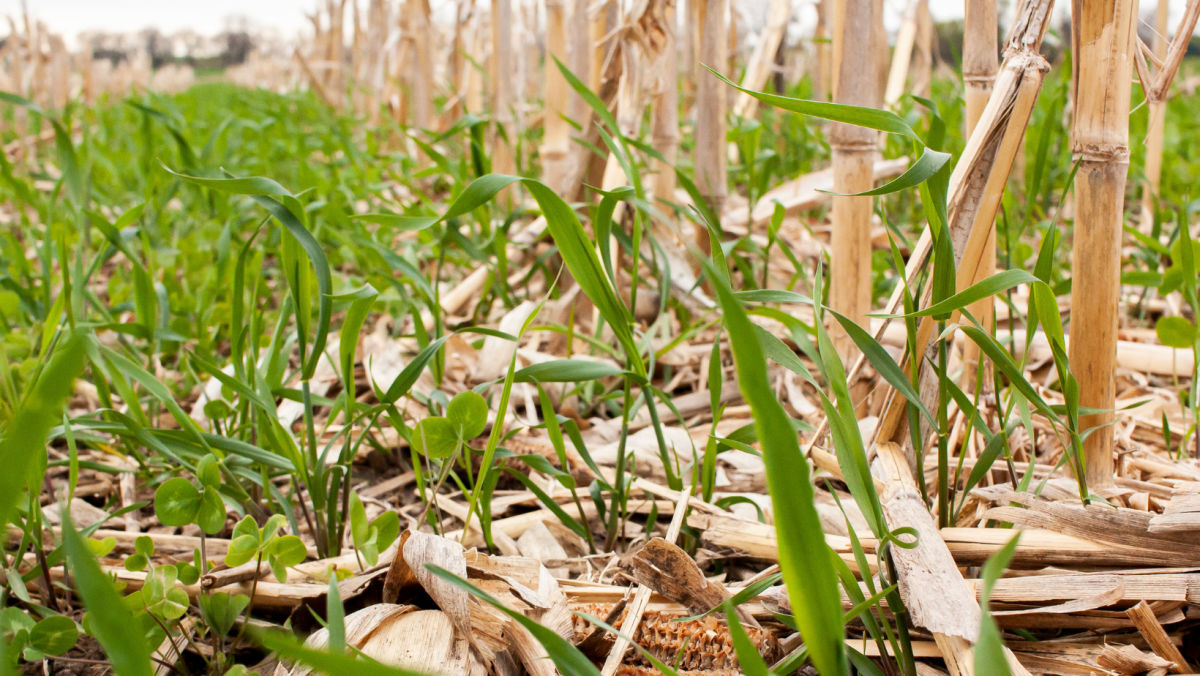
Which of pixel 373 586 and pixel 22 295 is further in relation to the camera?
pixel 22 295

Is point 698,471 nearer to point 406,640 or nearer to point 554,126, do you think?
point 406,640

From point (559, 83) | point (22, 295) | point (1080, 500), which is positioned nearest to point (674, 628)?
point (1080, 500)

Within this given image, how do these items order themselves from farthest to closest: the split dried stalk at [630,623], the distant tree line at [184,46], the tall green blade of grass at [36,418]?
the distant tree line at [184,46] < the split dried stalk at [630,623] < the tall green blade of grass at [36,418]

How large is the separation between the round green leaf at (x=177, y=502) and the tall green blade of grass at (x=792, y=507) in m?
0.53

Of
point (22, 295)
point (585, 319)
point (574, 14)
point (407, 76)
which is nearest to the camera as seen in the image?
point (22, 295)

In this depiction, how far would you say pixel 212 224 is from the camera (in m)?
2.03

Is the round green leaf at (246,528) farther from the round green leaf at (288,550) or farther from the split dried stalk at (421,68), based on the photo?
the split dried stalk at (421,68)

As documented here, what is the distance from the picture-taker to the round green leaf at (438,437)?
29.4 inches

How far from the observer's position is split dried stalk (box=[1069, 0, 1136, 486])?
0.73 metres

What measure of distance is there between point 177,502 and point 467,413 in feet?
0.83

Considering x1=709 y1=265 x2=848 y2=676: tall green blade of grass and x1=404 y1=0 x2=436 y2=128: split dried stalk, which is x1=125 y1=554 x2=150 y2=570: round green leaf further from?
x1=404 y1=0 x2=436 y2=128: split dried stalk

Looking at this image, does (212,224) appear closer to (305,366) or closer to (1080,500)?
(305,366)

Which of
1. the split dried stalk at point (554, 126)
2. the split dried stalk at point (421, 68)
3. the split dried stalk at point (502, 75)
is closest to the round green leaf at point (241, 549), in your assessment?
the split dried stalk at point (554, 126)

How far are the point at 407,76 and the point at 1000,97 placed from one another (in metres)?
5.13
